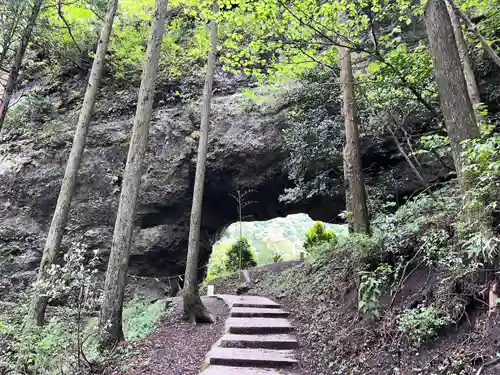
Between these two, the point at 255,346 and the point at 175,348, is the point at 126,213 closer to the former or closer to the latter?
the point at 175,348

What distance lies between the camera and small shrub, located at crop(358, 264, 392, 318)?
15.8 ft

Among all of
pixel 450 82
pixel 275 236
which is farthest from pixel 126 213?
pixel 275 236

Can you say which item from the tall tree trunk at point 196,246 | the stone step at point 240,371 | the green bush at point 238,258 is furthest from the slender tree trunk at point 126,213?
the green bush at point 238,258

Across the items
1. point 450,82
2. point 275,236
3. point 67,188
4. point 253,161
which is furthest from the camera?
point 275,236

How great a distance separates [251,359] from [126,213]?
11.5 feet

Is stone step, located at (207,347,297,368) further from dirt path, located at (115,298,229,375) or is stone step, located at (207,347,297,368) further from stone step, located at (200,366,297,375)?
dirt path, located at (115,298,229,375)

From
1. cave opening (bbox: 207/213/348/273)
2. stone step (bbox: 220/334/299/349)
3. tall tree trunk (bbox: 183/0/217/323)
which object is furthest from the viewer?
cave opening (bbox: 207/213/348/273)

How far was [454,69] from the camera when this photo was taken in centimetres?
432

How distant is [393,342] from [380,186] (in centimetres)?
651

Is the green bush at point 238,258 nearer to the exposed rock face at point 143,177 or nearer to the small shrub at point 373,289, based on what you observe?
the exposed rock face at point 143,177

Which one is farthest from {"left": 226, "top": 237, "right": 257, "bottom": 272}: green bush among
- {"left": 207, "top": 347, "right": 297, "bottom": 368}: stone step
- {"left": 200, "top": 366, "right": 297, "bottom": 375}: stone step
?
{"left": 200, "top": 366, "right": 297, "bottom": 375}: stone step

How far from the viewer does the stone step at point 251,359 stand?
5211 mm

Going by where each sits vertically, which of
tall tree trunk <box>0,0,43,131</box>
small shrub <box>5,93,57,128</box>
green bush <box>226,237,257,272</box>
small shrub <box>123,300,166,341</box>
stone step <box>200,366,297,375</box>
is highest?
small shrub <box>5,93,57,128</box>

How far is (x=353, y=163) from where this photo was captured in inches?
258
